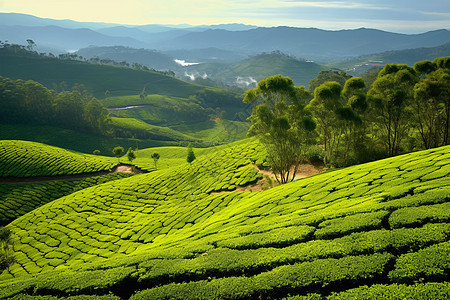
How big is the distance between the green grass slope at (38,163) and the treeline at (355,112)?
5690 centimetres

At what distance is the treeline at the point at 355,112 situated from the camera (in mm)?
30297

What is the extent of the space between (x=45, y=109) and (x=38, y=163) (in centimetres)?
7679

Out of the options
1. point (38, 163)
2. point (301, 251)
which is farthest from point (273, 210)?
point (38, 163)

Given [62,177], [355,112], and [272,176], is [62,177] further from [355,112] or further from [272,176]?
[355,112]

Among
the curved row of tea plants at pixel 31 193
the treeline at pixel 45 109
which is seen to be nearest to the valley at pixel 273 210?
the curved row of tea plants at pixel 31 193

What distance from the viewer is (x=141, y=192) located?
45125mm

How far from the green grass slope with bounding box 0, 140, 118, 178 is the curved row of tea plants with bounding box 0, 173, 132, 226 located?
4577 millimetres

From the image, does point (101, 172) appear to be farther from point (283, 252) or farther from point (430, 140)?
point (430, 140)

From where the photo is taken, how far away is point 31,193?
5578cm

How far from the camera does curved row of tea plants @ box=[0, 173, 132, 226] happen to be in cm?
4984

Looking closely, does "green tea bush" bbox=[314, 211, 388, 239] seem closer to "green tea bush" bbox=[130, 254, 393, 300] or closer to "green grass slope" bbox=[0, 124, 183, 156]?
"green tea bush" bbox=[130, 254, 393, 300]

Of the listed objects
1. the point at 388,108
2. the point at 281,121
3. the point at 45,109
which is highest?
the point at 388,108

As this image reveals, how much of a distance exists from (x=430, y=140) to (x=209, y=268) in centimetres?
3579

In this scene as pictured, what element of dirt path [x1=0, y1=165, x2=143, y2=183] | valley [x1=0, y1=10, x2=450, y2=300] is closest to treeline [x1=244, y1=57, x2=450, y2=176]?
valley [x1=0, y1=10, x2=450, y2=300]
